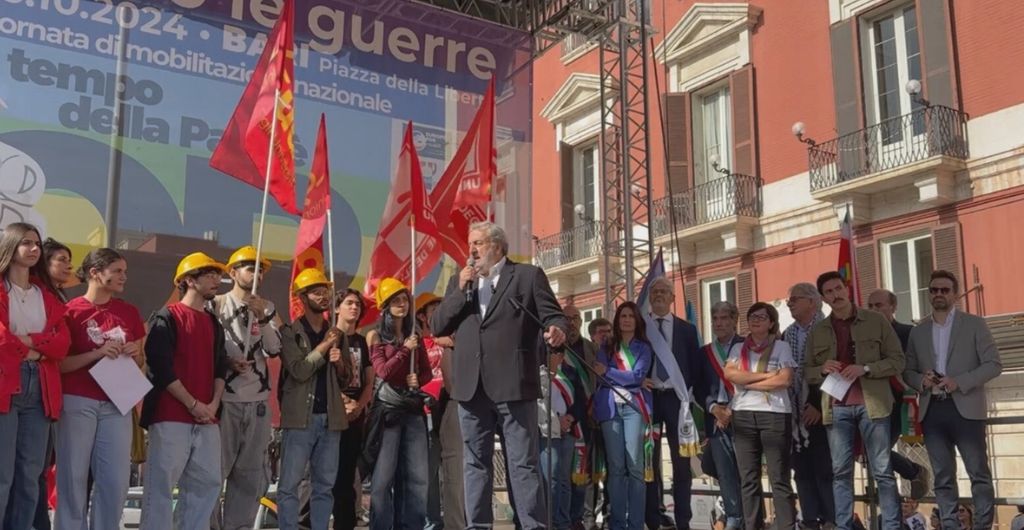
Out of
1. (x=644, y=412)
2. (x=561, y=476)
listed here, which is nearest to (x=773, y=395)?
(x=644, y=412)

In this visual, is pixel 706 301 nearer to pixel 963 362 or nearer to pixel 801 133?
pixel 801 133

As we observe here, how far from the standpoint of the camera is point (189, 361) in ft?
16.7

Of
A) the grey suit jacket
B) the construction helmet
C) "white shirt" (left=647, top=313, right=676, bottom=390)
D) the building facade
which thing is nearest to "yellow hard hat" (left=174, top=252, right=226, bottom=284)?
the construction helmet

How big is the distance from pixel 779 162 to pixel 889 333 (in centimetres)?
1081

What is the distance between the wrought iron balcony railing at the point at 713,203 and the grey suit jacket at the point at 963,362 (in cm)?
1008

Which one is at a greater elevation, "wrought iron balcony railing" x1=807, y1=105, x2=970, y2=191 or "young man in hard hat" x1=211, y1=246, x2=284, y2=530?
"wrought iron balcony railing" x1=807, y1=105, x2=970, y2=191

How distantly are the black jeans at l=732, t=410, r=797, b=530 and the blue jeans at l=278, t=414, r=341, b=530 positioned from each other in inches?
102

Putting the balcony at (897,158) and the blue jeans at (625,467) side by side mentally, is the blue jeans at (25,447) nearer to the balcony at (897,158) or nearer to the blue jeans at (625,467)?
the blue jeans at (625,467)

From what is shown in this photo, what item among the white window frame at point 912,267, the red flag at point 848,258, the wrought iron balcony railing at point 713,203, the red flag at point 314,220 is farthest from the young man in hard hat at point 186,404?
the wrought iron balcony railing at point 713,203

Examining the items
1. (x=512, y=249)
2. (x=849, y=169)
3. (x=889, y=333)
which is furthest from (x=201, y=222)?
(x=849, y=169)

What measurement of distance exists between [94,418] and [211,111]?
4.75 metres

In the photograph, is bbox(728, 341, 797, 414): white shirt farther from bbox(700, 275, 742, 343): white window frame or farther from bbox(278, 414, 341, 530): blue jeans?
bbox(700, 275, 742, 343): white window frame

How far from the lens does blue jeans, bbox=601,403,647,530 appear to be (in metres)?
6.27

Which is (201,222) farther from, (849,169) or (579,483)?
(849,169)
